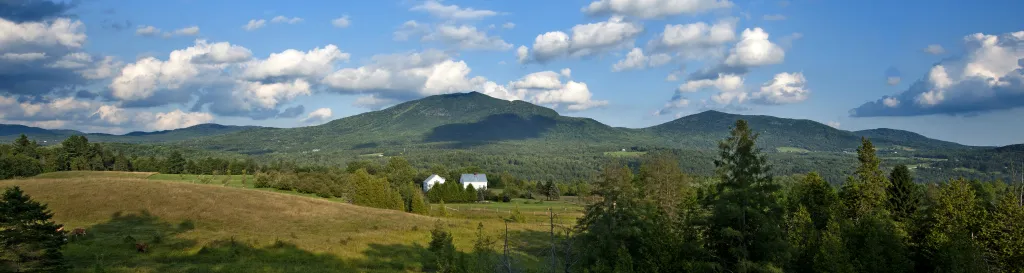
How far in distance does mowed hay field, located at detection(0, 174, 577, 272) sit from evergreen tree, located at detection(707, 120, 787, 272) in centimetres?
1343

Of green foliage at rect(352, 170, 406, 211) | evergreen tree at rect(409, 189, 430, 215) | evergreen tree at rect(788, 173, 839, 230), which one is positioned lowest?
evergreen tree at rect(409, 189, 430, 215)

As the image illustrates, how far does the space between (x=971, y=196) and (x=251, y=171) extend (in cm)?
→ 13775

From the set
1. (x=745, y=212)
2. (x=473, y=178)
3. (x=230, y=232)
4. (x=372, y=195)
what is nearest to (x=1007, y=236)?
(x=745, y=212)

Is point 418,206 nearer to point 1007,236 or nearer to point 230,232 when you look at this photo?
point 230,232

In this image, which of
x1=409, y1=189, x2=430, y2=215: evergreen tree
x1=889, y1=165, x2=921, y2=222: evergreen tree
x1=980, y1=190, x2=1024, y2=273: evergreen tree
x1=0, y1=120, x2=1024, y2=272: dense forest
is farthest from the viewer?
x1=409, y1=189, x2=430, y2=215: evergreen tree

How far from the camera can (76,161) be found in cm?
10688

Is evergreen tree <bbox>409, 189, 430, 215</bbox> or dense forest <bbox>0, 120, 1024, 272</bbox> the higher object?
dense forest <bbox>0, 120, 1024, 272</bbox>

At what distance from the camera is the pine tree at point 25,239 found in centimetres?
2222

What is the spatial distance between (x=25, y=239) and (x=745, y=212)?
32.7 metres

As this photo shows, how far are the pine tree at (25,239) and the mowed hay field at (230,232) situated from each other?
6.28 feet

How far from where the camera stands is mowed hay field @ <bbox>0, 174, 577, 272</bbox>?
32.8 metres

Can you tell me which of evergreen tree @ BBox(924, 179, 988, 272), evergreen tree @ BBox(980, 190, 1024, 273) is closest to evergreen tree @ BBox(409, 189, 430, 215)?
evergreen tree @ BBox(924, 179, 988, 272)

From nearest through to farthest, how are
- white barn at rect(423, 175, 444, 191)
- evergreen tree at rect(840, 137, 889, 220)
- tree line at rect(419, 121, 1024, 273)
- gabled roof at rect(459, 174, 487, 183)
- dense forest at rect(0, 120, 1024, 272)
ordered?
tree line at rect(419, 121, 1024, 273), dense forest at rect(0, 120, 1024, 272), evergreen tree at rect(840, 137, 889, 220), white barn at rect(423, 175, 444, 191), gabled roof at rect(459, 174, 487, 183)

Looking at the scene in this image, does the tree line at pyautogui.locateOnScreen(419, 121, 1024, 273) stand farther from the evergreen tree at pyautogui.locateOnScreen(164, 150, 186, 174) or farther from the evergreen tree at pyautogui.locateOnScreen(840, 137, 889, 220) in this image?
the evergreen tree at pyautogui.locateOnScreen(164, 150, 186, 174)
